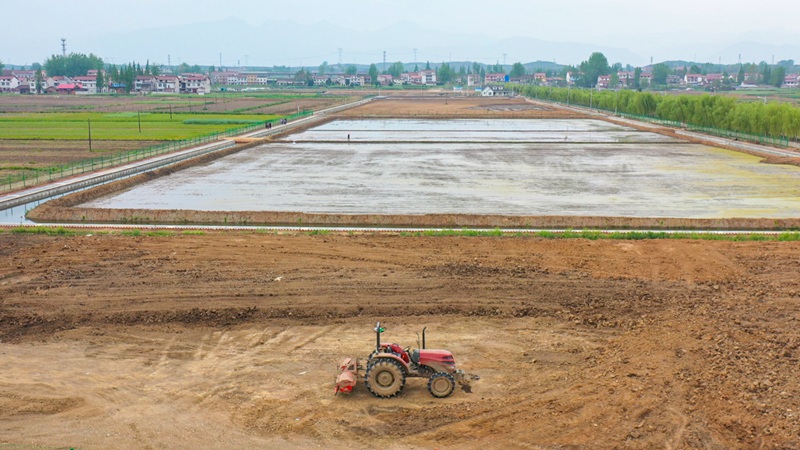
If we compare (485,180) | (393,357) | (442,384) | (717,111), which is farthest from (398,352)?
(717,111)

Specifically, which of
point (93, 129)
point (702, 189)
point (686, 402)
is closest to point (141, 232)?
point (686, 402)

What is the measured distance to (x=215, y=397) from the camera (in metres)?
14.7

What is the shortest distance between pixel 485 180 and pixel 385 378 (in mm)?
31632

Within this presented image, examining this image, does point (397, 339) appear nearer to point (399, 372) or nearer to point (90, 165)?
point (399, 372)

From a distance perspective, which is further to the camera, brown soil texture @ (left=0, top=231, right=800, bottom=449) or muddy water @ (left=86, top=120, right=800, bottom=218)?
muddy water @ (left=86, top=120, right=800, bottom=218)

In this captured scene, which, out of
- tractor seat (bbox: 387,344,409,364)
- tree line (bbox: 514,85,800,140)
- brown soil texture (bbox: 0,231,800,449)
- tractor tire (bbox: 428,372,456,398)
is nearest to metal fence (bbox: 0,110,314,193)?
brown soil texture (bbox: 0,231,800,449)

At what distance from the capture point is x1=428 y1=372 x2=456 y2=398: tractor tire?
1453 cm

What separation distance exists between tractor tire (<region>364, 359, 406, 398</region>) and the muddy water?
20.7 metres

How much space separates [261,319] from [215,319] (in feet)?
3.64

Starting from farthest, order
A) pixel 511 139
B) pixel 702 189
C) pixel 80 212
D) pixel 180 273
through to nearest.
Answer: pixel 511 139 < pixel 702 189 < pixel 80 212 < pixel 180 273

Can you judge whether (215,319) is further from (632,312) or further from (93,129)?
(93,129)

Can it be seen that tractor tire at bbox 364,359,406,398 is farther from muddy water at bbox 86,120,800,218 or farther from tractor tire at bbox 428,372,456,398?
muddy water at bbox 86,120,800,218

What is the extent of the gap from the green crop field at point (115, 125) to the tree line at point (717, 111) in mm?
48812

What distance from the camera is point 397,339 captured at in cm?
1778
